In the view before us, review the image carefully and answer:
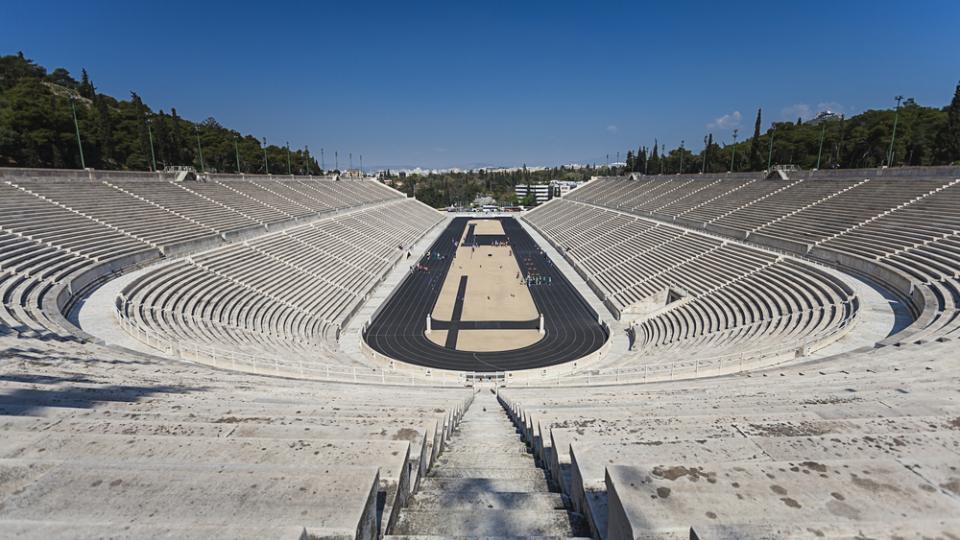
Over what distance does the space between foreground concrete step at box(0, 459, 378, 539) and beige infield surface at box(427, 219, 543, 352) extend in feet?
66.5

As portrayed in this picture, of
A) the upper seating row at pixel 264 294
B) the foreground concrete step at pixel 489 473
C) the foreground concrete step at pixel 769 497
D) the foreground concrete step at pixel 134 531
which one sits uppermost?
the foreground concrete step at pixel 134 531

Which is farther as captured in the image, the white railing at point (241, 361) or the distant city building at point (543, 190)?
the distant city building at point (543, 190)

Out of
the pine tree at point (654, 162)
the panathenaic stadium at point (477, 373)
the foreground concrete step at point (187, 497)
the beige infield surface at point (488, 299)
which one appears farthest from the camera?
the pine tree at point (654, 162)

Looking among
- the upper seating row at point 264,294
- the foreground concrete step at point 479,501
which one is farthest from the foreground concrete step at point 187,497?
the upper seating row at point 264,294

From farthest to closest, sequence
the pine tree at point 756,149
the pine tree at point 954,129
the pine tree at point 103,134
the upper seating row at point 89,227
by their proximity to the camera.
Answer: the pine tree at point 756,149
the pine tree at point 103,134
the pine tree at point 954,129
the upper seating row at point 89,227

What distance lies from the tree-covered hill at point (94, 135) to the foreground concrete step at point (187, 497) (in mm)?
43829

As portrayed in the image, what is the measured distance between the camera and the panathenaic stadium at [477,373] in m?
2.49

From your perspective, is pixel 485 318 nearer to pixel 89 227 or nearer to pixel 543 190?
pixel 89 227

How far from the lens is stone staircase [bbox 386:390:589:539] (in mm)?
3103

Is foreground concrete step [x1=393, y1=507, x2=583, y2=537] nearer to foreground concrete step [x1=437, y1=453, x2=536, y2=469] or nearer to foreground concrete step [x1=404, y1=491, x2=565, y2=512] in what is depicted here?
foreground concrete step [x1=404, y1=491, x2=565, y2=512]

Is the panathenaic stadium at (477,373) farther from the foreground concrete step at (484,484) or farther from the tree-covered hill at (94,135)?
the tree-covered hill at (94,135)

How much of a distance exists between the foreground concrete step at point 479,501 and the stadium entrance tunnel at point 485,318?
16.3 metres

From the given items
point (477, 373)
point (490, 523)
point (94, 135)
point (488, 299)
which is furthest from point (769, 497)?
point (94, 135)

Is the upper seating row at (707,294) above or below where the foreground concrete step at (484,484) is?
below
